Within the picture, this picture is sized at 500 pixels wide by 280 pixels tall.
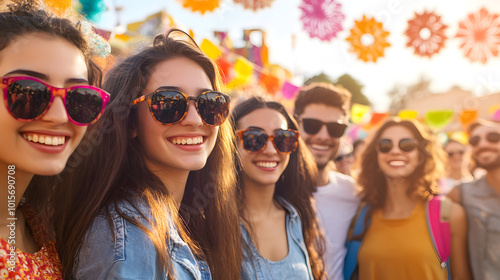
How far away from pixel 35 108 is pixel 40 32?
0.30m

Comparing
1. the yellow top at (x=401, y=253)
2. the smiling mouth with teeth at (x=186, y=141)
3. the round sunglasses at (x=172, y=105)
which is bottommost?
the yellow top at (x=401, y=253)

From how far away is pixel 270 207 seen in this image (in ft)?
8.66

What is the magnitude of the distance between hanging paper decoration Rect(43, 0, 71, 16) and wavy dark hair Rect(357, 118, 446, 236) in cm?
271

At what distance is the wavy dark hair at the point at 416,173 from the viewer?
3.26m

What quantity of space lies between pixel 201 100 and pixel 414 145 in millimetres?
2221

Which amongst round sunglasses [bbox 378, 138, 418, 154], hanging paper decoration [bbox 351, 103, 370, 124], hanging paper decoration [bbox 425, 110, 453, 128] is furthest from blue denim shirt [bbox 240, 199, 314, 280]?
hanging paper decoration [bbox 351, 103, 370, 124]

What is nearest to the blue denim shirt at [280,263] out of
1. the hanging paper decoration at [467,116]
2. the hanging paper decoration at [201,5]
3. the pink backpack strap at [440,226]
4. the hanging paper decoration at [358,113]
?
the pink backpack strap at [440,226]

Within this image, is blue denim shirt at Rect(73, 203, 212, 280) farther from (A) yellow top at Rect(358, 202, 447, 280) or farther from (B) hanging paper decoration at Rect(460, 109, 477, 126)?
(B) hanging paper decoration at Rect(460, 109, 477, 126)

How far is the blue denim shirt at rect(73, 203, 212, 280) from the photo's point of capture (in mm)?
1328

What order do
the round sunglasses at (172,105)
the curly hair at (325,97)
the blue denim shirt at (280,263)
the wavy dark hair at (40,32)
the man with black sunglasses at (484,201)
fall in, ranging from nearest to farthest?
1. the wavy dark hair at (40,32)
2. the round sunglasses at (172,105)
3. the blue denim shirt at (280,263)
4. the man with black sunglasses at (484,201)
5. the curly hair at (325,97)

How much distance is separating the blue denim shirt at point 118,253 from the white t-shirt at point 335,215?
1833 mm

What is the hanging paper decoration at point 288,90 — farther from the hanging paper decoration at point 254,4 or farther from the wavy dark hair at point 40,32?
the wavy dark hair at point 40,32

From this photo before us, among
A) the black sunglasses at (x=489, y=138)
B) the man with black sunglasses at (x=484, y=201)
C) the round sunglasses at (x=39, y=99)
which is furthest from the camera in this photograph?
the black sunglasses at (x=489, y=138)

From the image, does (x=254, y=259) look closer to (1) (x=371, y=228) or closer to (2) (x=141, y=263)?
(2) (x=141, y=263)
